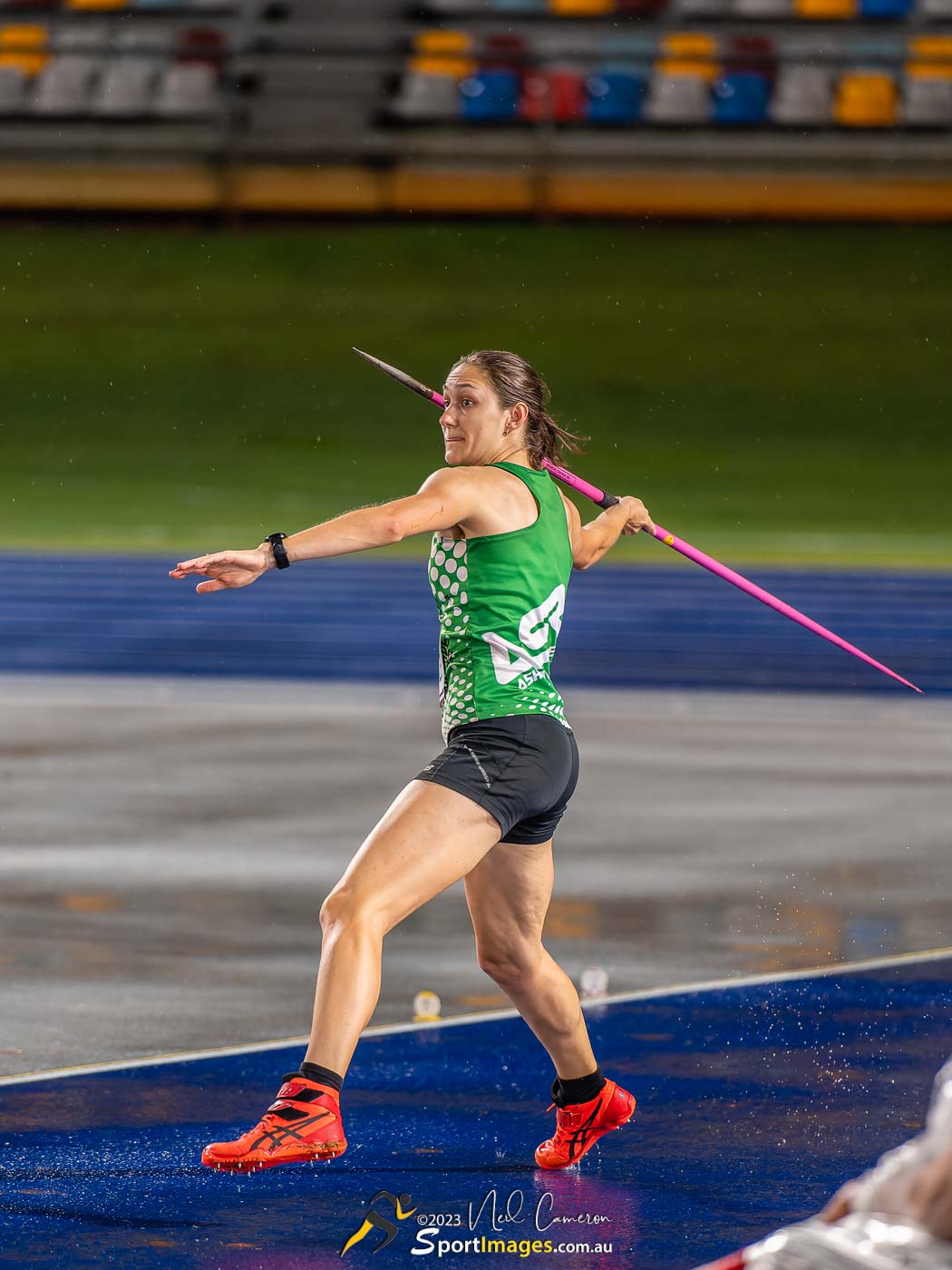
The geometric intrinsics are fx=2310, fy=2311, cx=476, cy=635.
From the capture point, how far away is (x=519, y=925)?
5.58m

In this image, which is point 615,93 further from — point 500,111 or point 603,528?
point 603,528

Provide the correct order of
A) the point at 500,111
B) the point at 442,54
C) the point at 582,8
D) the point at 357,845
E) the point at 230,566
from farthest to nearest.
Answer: the point at 582,8 → the point at 442,54 → the point at 500,111 → the point at 357,845 → the point at 230,566

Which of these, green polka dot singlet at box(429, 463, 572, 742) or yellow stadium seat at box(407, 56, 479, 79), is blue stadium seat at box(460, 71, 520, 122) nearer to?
yellow stadium seat at box(407, 56, 479, 79)

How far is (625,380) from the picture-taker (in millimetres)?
29031

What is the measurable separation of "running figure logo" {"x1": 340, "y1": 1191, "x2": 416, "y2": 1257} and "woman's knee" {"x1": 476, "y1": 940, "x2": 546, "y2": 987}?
575 mm

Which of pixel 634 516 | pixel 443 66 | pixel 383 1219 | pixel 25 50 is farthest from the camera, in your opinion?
pixel 25 50

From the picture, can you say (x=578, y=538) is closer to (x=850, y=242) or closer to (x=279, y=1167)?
(x=279, y=1167)

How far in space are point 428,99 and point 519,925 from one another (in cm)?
2826

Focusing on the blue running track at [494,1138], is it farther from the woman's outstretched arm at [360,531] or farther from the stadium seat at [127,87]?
the stadium seat at [127,87]

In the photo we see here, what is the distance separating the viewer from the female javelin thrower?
5.07m

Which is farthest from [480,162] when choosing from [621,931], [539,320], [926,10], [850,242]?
[621,931]

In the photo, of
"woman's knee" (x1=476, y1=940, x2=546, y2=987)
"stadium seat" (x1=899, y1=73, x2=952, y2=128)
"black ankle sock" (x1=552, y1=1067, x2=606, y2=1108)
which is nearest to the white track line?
"black ankle sock" (x1=552, y1=1067, x2=606, y2=1108)

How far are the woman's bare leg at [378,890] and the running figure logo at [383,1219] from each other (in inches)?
15.5

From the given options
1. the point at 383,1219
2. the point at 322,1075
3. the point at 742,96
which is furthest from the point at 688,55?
the point at 322,1075
